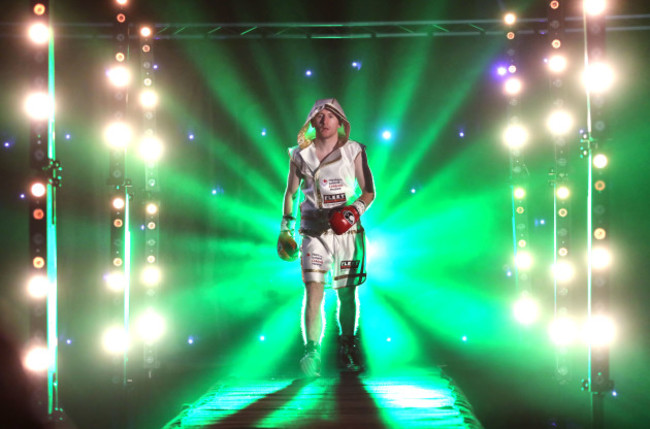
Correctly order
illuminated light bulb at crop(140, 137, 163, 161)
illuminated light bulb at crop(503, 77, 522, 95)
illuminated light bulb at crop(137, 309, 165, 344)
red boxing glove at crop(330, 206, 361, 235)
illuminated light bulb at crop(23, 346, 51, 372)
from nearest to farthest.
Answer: illuminated light bulb at crop(23, 346, 51, 372) < red boxing glove at crop(330, 206, 361, 235) < illuminated light bulb at crop(137, 309, 165, 344) < illuminated light bulb at crop(140, 137, 163, 161) < illuminated light bulb at crop(503, 77, 522, 95)

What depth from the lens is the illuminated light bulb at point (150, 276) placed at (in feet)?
19.3

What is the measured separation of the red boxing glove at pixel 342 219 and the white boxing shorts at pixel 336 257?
9.9 inches

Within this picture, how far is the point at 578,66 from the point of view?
23.9 ft

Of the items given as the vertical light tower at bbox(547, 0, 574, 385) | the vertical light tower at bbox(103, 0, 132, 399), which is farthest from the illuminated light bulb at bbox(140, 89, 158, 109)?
the vertical light tower at bbox(547, 0, 574, 385)

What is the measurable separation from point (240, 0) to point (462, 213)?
3.80 metres

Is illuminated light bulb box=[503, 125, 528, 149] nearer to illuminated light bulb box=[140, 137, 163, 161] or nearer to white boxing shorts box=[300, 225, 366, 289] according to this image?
white boxing shorts box=[300, 225, 366, 289]

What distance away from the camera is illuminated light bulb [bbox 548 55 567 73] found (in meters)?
5.21

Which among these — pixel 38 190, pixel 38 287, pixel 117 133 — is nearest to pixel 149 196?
pixel 117 133

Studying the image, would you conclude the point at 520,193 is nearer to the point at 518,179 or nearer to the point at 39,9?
the point at 518,179

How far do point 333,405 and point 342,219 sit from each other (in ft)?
4.48

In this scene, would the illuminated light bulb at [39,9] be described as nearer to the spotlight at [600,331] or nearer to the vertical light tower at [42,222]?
the vertical light tower at [42,222]

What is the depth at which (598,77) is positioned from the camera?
144 inches

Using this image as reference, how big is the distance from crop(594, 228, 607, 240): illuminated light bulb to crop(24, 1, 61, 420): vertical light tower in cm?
361

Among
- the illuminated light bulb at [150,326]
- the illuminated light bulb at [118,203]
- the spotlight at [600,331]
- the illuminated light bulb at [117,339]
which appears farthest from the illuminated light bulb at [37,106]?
the spotlight at [600,331]
